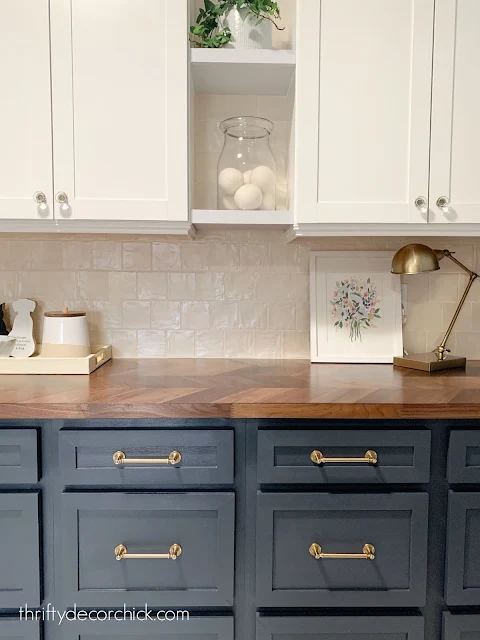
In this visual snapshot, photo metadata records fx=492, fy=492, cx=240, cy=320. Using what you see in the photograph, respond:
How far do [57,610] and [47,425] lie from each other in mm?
480

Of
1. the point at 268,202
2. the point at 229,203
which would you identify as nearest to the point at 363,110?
the point at 268,202

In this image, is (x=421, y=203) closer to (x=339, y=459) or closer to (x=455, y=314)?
(x=455, y=314)

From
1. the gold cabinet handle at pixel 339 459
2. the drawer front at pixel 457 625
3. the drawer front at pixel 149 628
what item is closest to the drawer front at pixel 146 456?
the gold cabinet handle at pixel 339 459

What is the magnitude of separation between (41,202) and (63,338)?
0.44 meters

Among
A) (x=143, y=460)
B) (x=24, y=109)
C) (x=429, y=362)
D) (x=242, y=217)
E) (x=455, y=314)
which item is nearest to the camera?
(x=143, y=460)

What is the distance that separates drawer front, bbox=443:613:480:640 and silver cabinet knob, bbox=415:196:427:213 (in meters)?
1.13

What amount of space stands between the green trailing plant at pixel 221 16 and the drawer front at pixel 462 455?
129cm

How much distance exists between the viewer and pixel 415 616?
1282mm

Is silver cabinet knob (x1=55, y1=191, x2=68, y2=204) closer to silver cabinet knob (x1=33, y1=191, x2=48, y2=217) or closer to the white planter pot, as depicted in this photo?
silver cabinet knob (x1=33, y1=191, x2=48, y2=217)

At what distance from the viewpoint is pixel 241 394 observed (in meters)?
1.31

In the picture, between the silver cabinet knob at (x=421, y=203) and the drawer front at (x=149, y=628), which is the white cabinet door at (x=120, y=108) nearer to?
the silver cabinet knob at (x=421, y=203)

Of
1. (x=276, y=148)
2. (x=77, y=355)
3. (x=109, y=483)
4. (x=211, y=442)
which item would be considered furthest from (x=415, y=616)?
(x=276, y=148)

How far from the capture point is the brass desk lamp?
1661 mm

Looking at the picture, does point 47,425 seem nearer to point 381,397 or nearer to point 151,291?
point 151,291
